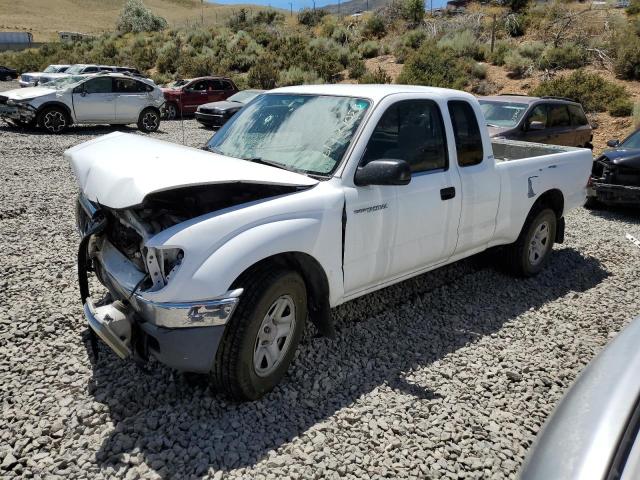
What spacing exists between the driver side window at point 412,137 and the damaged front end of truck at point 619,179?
17.3 feet

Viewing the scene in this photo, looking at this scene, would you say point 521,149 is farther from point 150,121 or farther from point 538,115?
point 150,121

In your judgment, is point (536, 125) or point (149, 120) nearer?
point (536, 125)

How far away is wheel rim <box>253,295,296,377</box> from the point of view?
3.28m

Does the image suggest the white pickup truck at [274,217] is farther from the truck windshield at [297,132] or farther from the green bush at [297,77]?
the green bush at [297,77]

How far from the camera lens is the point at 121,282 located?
3.16 meters

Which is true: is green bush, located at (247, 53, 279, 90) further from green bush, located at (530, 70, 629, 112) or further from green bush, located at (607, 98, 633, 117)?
green bush, located at (607, 98, 633, 117)

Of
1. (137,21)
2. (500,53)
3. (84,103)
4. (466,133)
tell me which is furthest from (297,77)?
(137,21)

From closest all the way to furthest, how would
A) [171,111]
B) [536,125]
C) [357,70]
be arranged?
[536,125] → [171,111] → [357,70]

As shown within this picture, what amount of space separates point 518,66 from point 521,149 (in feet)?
65.4

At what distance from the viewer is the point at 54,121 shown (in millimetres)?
14477

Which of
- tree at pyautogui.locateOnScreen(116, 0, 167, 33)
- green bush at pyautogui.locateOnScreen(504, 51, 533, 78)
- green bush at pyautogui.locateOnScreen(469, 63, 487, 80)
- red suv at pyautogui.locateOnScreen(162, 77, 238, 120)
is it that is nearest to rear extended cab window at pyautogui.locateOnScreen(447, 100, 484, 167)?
red suv at pyautogui.locateOnScreen(162, 77, 238, 120)

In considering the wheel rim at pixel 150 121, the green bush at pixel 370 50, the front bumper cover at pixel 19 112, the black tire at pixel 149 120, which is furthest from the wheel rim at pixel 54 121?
the green bush at pixel 370 50

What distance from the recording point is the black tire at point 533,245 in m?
5.48

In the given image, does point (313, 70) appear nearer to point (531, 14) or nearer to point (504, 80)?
point (504, 80)
